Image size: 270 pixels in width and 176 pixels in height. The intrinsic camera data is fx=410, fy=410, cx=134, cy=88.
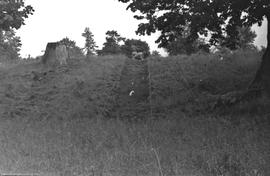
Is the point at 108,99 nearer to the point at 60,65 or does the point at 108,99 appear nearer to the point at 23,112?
the point at 23,112

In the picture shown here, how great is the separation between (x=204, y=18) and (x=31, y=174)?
→ 27.6 feet

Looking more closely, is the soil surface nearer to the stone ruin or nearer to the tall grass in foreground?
the tall grass in foreground

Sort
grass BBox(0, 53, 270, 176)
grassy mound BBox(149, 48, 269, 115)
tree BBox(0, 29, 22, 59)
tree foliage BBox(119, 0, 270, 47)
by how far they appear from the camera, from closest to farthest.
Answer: grass BBox(0, 53, 270, 176) → tree foliage BBox(119, 0, 270, 47) → grassy mound BBox(149, 48, 269, 115) → tree BBox(0, 29, 22, 59)

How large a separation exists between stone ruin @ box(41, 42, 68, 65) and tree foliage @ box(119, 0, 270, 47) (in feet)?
38.2

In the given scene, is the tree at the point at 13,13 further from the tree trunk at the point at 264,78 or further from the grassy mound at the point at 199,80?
the tree trunk at the point at 264,78

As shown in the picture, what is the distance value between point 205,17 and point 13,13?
16.1 meters

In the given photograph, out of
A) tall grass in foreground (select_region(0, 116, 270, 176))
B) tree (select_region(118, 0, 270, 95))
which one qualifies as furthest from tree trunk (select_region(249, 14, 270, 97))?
tall grass in foreground (select_region(0, 116, 270, 176))

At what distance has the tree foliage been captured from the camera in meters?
13.2

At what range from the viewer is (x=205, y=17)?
13.7 m

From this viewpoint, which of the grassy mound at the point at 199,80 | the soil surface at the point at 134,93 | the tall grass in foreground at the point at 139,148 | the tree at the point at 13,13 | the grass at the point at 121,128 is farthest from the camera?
the tree at the point at 13,13

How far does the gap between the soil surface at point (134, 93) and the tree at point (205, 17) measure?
2908 mm

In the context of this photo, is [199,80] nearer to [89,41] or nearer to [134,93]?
[134,93]

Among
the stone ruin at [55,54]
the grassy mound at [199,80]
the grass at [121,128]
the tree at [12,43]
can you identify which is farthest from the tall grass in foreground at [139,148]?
the tree at [12,43]

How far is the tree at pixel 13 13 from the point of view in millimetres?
25547
